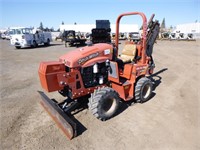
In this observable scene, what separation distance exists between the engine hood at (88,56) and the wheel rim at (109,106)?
3.23ft

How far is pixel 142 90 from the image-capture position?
4.95 metres

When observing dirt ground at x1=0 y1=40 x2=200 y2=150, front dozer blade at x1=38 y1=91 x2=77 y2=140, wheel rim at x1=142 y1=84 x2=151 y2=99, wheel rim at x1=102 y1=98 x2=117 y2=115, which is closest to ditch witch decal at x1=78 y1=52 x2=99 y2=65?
wheel rim at x1=102 y1=98 x2=117 y2=115

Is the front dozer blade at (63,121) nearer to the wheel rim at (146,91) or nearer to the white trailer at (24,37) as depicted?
the wheel rim at (146,91)

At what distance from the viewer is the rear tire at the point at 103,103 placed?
3882mm

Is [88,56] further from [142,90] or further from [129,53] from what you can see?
[129,53]

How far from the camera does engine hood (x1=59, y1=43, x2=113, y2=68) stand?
151 inches

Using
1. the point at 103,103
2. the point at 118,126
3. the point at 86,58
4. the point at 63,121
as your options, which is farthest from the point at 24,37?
the point at 118,126

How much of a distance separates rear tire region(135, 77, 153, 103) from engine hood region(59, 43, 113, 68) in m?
1.18

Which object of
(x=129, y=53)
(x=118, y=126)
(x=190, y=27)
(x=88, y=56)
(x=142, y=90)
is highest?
(x=190, y=27)

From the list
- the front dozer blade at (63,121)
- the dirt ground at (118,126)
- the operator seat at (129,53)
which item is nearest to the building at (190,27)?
the operator seat at (129,53)

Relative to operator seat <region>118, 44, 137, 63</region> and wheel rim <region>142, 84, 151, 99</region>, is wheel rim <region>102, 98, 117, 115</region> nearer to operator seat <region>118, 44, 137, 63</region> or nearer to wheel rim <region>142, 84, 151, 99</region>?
wheel rim <region>142, 84, 151, 99</region>

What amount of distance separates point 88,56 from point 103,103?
1136 mm

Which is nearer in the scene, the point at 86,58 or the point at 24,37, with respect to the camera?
the point at 86,58

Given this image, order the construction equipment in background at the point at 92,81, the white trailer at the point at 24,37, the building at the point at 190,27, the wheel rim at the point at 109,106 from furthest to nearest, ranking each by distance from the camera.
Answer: the building at the point at 190,27, the white trailer at the point at 24,37, the wheel rim at the point at 109,106, the construction equipment in background at the point at 92,81
